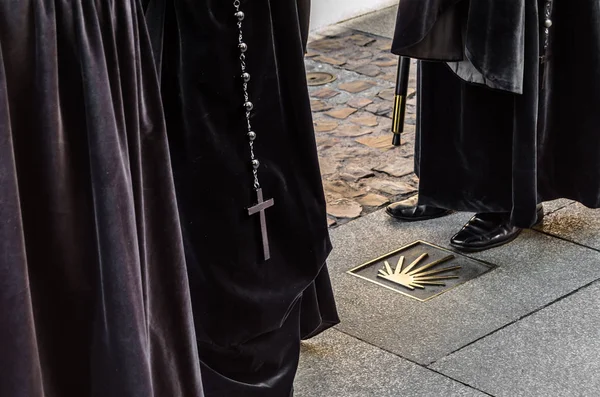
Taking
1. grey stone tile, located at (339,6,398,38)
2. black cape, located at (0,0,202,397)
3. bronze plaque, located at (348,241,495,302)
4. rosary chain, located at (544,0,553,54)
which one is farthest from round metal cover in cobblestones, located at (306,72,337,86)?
black cape, located at (0,0,202,397)

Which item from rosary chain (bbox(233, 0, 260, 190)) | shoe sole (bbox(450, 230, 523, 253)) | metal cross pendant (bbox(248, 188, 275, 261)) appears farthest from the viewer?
shoe sole (bbox(450, 230, 523, 253))

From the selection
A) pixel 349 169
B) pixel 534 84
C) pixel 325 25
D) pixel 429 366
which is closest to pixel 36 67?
pixel 429 366

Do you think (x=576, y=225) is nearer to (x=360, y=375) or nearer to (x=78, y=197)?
(x=360, y=375)

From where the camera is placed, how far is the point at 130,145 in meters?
1.90

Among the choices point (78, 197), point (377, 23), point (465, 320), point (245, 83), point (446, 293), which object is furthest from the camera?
point (377, 23)

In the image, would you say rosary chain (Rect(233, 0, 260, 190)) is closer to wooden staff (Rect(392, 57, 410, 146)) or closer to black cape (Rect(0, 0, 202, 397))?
black cape (Rect(0, 0, 202, 397))

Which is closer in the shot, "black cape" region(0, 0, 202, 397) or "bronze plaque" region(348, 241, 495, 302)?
"black cape" region(0, 0, 202, 397)

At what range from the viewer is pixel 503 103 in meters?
3.29

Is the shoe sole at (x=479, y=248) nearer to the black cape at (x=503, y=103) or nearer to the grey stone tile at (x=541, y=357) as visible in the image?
→ the black cape at (x=503, y=103)

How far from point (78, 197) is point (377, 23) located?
4.65 meters

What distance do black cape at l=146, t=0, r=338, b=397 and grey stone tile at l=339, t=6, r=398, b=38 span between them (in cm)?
381

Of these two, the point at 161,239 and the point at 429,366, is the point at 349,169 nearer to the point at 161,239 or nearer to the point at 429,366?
the point at 429,366

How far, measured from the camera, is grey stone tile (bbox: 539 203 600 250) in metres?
3.50

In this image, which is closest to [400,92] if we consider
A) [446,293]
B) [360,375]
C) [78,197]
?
[446,293]
